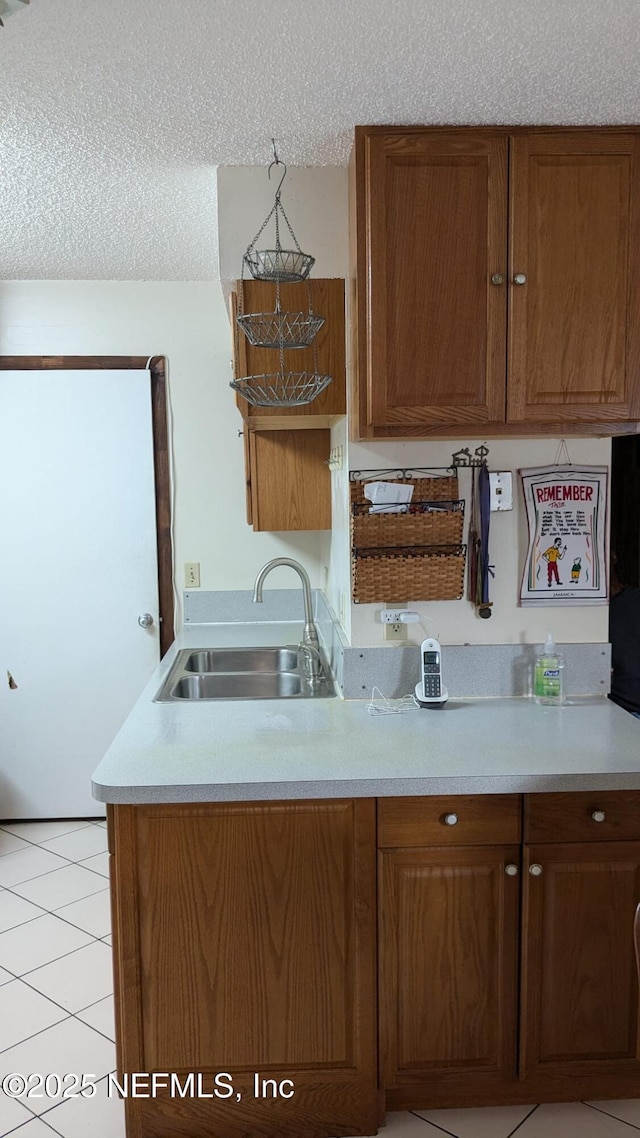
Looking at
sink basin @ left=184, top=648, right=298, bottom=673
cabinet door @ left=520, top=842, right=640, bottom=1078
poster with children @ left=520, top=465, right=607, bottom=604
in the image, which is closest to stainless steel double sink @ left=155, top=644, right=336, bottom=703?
sink basin @ left=184, top=648, right=298, bottom=673

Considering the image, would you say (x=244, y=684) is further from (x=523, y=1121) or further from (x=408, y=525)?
(x=523, y=1121)

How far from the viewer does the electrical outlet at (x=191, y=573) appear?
3.67 m

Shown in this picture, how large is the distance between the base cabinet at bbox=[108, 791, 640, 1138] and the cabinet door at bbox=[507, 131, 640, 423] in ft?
3.07

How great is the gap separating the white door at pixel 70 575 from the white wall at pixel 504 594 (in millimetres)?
1580

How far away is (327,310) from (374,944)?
1564 mm

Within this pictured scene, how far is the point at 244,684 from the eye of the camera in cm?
289

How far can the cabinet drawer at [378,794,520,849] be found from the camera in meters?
1.83

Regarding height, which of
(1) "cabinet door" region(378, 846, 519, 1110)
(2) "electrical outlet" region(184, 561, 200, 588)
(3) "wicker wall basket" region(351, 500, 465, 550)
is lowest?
(1) "cabinet door" region(378, 846, 519, 1110)

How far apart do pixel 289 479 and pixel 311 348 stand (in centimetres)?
79

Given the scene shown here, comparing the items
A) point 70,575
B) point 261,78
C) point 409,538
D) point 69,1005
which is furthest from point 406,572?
point 70,575

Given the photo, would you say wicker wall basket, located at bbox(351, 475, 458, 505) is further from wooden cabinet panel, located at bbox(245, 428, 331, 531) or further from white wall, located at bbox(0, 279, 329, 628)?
white wall, located at bbox(0, 279, 329, 628)

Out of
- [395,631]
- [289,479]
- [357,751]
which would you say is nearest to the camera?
[357,751]

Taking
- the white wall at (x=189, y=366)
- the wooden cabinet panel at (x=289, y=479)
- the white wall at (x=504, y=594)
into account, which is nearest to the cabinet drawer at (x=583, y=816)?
the white wall at (x=504, y=594)

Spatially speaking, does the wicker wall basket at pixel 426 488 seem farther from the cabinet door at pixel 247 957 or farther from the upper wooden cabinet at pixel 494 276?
the cabinet door at pixel 247 957
